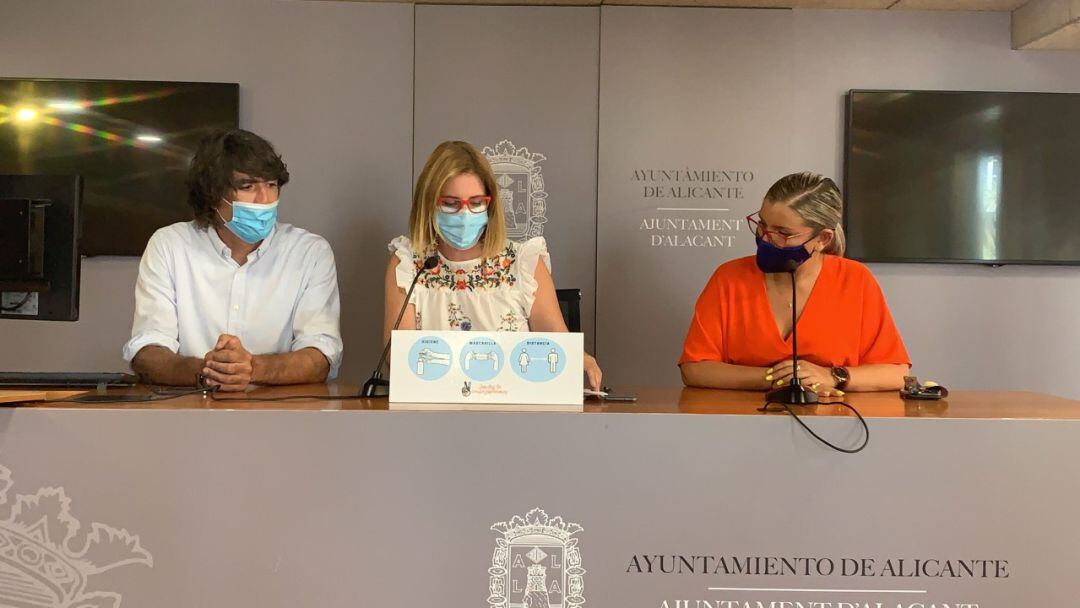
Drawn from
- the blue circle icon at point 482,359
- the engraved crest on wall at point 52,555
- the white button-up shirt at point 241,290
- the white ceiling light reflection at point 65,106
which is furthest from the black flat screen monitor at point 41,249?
the white ceiling light reflection at point 65,106

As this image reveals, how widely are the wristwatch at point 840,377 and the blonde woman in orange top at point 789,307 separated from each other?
0.21ft

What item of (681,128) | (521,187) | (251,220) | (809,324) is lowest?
(809,324)

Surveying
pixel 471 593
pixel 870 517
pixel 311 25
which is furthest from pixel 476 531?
pixel 311 25

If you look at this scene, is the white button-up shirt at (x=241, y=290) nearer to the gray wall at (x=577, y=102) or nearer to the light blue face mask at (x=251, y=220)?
the light blue face mask at (x=251, y=220)

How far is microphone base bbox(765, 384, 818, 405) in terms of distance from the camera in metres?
1.65

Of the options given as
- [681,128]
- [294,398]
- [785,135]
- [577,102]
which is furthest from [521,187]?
[294,398]

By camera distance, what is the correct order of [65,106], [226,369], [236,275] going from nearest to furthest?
[226,369]
[236,275]
[65,106]

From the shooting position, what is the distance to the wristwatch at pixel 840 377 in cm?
201

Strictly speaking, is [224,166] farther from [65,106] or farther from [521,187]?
[65,106]

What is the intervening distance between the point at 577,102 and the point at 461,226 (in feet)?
4.92

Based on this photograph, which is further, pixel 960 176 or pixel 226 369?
pixel 960 176

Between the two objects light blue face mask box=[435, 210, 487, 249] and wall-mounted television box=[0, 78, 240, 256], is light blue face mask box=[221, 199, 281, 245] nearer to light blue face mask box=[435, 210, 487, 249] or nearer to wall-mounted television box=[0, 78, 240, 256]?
light blue face mask box=[435, 210, 487, 249]

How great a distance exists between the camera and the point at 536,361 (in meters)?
1.56

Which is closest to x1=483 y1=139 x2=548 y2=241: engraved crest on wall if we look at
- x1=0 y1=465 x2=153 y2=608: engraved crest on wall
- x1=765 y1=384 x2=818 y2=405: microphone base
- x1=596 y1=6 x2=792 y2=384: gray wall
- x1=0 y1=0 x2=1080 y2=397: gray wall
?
x1=0 y1=0 x2=1080 y2=397: gray wall
